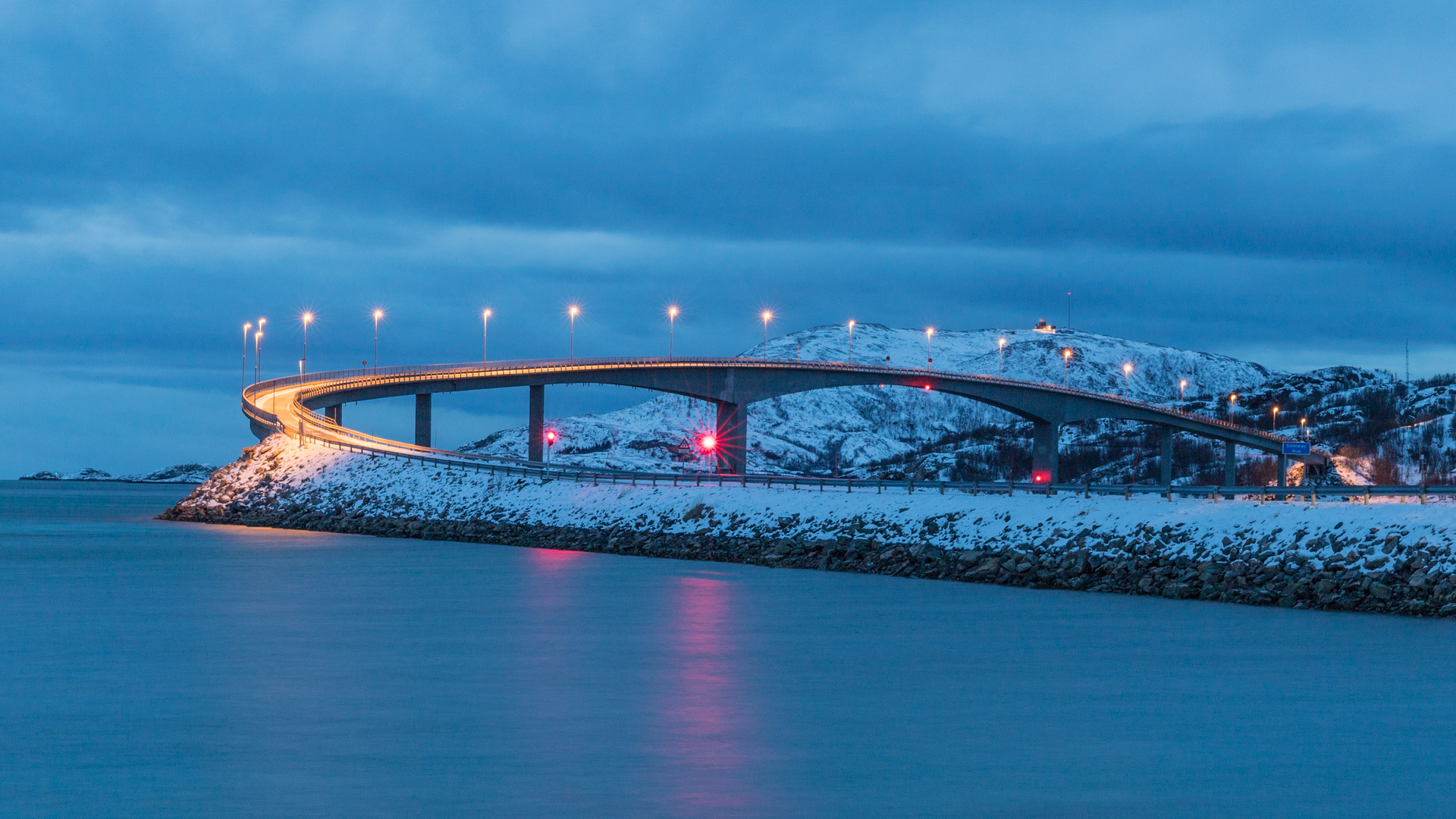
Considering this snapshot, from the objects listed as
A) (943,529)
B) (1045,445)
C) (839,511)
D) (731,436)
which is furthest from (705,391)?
(943,529)

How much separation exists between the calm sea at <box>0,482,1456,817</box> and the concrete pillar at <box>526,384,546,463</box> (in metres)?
79.6

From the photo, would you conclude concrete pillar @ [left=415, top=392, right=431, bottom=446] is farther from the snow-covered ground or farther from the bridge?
the snow-covered ground

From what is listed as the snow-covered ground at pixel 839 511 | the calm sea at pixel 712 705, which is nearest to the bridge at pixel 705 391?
the snow-covered ground at pixel 839 511

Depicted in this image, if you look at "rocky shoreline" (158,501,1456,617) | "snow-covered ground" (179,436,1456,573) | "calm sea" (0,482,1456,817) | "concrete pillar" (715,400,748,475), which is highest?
"concrete pillar" (715,400,748,475)

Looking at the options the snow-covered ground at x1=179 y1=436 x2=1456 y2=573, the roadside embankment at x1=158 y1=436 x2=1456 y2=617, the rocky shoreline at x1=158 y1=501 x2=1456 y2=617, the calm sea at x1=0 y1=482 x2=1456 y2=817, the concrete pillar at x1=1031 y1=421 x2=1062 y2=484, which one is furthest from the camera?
the concrete pillar at x1=1031 y1=421 x2=1062 y2=484

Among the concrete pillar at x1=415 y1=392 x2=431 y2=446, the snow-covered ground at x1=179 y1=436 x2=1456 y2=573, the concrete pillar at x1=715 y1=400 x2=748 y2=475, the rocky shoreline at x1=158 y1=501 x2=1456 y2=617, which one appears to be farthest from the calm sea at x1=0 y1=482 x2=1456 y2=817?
the concrete pillar at x1=715 y1=400 x2=748 y2=475

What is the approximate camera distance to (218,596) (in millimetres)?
44250

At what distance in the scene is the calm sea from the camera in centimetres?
1652

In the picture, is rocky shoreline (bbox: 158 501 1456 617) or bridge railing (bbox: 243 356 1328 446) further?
bridge railing (bbox: 243 356 1328 446)

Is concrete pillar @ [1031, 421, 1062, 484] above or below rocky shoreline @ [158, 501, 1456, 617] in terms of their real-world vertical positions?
above

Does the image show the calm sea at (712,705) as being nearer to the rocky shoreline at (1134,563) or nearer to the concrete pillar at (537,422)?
the rocky shoreline at (1134,563)

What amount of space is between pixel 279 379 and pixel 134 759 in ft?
375

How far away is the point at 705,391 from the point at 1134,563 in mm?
91099

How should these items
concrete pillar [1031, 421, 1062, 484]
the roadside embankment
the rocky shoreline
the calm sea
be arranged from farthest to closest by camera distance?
concrete pillar [1031, 421, 1062, 484] → the roadside embankment → the rocky shoreline → the calm sea
